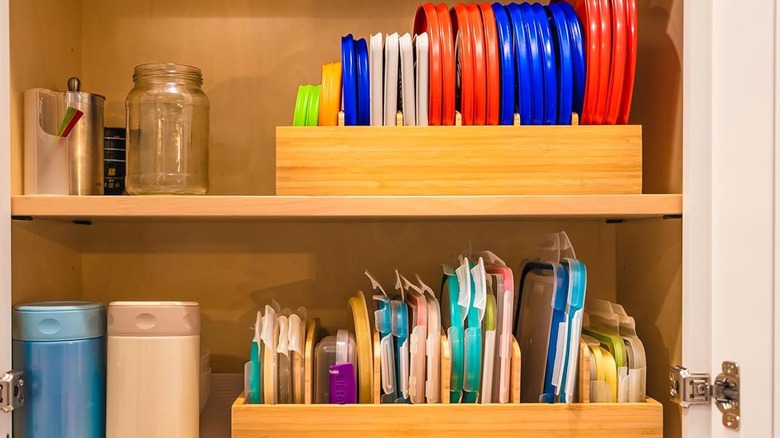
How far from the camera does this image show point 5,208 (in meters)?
1.06

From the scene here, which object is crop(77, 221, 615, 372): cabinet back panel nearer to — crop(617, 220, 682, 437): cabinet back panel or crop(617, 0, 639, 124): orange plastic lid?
crop(617, 220, 682, 437): cabinet back panel

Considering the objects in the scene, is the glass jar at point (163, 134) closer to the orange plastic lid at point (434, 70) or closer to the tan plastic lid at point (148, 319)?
the tan plastic lid at point (148, 319)

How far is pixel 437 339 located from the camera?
1105 millimetres

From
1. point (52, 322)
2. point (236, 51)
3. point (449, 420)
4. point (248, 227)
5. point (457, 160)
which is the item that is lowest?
point (449, 420)

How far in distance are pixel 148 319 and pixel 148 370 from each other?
76 mm

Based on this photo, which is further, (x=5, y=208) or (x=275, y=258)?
(x=275, y=258)

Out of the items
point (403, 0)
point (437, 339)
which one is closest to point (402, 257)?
point (437, 339)

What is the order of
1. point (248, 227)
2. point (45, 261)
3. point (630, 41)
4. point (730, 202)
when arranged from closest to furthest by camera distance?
point (730, 202) → point (630, 41) → point (45, 261) → point (248, 227)

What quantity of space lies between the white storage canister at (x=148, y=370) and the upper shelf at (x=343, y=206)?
15cm

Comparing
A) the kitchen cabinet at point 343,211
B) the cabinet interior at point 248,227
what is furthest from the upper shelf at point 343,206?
the cabinet interior at point 248,227

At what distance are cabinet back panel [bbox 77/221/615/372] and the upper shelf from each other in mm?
346

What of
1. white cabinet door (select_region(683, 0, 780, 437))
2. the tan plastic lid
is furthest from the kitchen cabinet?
the tan plastic lid

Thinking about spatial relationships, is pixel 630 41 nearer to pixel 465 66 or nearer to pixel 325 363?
pixel 465 66

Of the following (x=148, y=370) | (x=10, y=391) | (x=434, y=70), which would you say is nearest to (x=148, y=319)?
(x=148, y=370)
